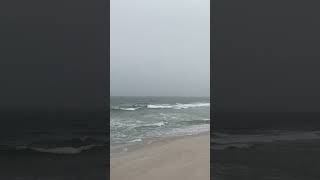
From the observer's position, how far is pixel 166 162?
23.5ft

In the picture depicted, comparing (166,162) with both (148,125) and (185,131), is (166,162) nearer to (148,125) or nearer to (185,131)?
(185,131)

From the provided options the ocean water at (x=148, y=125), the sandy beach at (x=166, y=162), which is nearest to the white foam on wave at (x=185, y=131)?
the ocean water at (x=148, y=125)

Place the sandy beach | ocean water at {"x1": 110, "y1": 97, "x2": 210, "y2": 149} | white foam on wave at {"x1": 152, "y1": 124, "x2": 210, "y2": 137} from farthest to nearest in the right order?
white foam on wave at {"x1": 152, "y1": 124, "x2": 210, "y2": 137}
ocean water at {"x1": 110, "y1": 97, "x2": 210, "y2": 149}
the sandy beach

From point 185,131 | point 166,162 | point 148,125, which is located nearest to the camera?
point 166,162

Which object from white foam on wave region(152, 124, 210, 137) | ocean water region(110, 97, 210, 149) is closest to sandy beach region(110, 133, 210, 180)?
ocean water region(110, 97, 210, 149)

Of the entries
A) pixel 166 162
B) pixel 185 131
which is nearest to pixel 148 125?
pixel 185 131

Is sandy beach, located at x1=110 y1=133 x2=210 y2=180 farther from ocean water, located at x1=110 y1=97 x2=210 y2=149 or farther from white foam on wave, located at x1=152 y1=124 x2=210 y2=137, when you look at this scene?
white foam on wave, located at x1=152 y1=124 x2=210 y2=137

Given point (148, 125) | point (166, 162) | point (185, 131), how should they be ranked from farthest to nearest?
point (148, 125) < point (185, 131) < point (166, 162)

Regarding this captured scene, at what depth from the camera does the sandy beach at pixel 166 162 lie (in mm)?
6057

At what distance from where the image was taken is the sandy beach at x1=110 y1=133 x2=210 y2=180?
19.9 feet

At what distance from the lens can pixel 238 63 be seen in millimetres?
3213

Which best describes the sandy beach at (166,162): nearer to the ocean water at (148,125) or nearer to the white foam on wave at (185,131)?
the ocean water at (148,125)

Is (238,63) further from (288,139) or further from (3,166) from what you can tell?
(288,139)

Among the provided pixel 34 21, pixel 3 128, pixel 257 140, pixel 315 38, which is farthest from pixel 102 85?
pixel 3 128
